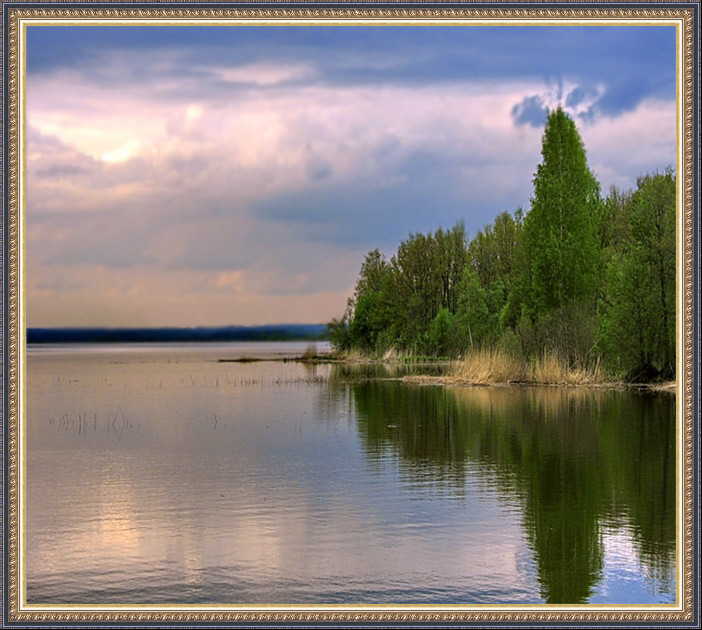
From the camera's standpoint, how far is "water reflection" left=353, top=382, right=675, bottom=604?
402 inches

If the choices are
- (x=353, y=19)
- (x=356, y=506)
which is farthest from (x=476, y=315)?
(x=353, y=19)

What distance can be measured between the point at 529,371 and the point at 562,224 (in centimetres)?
687

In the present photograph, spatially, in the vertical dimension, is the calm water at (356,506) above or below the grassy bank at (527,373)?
below

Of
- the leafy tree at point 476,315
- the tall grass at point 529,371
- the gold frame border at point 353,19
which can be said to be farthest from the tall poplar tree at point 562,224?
the gold frame border at point 353,19

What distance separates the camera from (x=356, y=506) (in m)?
12.6

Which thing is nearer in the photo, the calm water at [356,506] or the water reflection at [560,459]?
the calm water at [356,506]

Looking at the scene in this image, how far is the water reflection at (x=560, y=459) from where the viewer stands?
10.2m

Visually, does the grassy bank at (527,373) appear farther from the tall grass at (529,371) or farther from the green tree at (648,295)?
the green tree at (648,295)

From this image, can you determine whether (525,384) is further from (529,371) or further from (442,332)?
(442,332)

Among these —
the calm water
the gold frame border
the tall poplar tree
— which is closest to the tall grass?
the tall poplar tree

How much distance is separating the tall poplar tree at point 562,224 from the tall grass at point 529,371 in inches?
132

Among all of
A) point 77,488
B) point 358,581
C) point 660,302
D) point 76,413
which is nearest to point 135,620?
point 358,581

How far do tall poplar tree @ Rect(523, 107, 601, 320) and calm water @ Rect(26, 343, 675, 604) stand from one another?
12519 millimetres

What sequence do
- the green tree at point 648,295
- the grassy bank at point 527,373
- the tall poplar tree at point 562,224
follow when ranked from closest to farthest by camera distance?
the green tree at point 648,295 → the grassy bank at point 527,373 → the tall poplar tree at point 562,224
